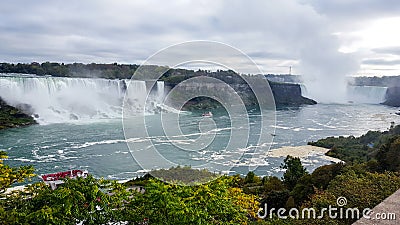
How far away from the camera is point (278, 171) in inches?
546

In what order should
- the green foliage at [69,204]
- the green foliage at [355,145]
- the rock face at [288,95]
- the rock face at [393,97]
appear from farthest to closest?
the rock face at [393,97] → the rock face at [288,95] → the green foliage at [355,145] → the green foliage at [69,204]

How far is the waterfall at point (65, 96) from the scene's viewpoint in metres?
27.9

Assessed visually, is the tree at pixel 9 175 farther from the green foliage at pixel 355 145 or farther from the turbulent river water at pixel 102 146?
the green foliage at pixel 355 145

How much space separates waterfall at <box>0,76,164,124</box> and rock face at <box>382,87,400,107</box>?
41002mm

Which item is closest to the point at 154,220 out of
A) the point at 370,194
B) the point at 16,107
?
the point at 370,194

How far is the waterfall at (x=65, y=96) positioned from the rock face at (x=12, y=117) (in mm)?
450

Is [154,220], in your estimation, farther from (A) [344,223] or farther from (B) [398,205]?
(B) [398,205]

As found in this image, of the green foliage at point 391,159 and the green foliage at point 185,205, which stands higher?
the green foliage at point 185,205

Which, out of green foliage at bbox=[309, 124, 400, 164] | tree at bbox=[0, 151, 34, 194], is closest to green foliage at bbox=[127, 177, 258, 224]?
tree at bbox=[0, 151, 34, 194]

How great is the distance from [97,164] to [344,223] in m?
12.3

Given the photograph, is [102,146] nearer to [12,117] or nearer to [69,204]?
[12,117]

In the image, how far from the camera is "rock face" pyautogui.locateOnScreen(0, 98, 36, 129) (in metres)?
24.8

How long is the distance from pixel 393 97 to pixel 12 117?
54.6 metres

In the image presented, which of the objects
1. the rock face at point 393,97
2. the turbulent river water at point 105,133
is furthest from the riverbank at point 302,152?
the rock face at point 393,97
